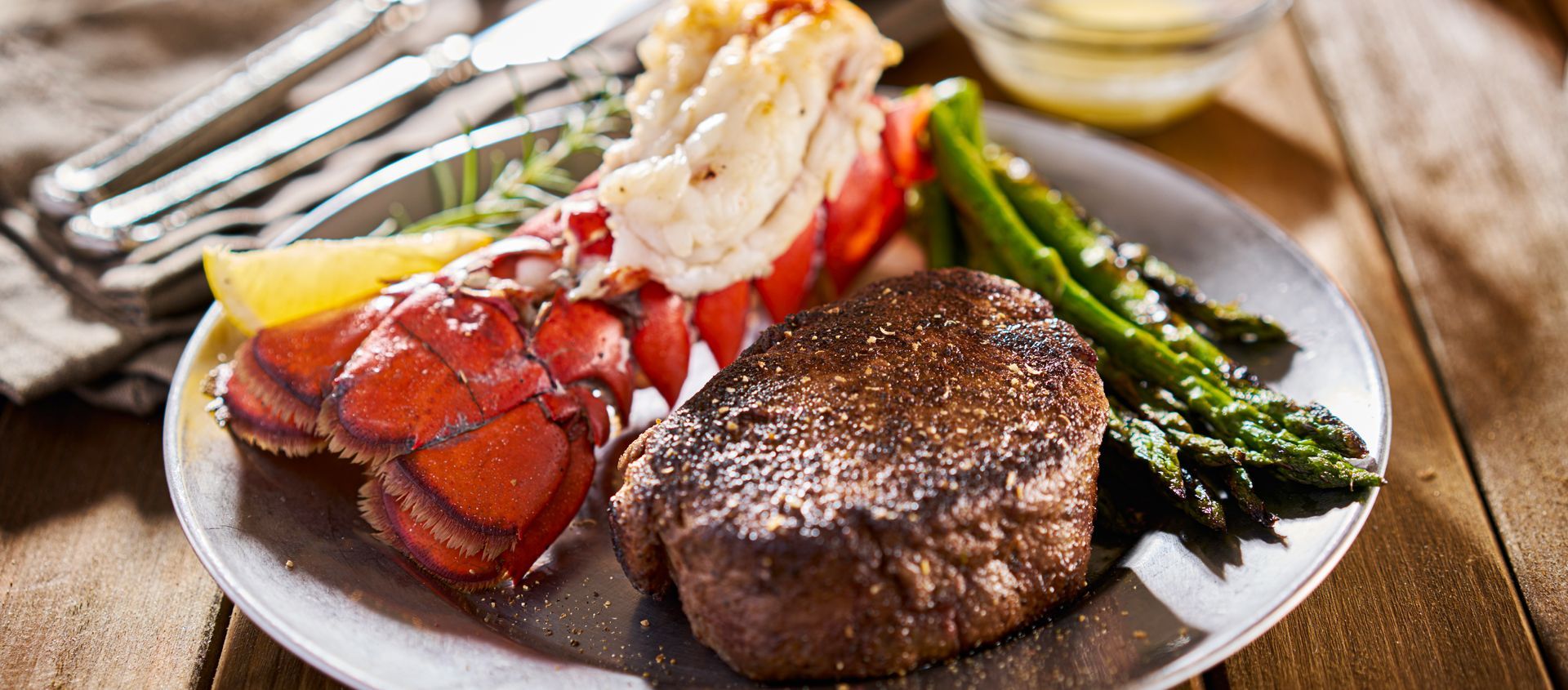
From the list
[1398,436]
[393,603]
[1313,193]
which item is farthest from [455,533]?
[1313,193]

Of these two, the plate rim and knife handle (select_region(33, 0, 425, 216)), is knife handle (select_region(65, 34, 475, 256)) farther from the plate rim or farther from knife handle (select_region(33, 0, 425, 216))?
the plate rim

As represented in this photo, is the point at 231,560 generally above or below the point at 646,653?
above

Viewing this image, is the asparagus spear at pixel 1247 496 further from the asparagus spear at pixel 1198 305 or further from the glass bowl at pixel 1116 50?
the glass bowl at pixel 1116 50

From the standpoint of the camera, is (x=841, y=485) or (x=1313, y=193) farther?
(x=1313, y=193)

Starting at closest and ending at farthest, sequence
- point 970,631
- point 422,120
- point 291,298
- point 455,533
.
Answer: point 970,631 < point 455,533 < point 291,298 < point 422,120

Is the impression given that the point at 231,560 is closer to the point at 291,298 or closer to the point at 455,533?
the point at 455,533

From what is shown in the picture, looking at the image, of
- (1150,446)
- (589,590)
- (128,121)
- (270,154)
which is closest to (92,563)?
(589,590)

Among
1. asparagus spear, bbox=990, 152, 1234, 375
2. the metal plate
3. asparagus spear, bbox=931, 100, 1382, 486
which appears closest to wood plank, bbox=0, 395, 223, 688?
the metal plate
